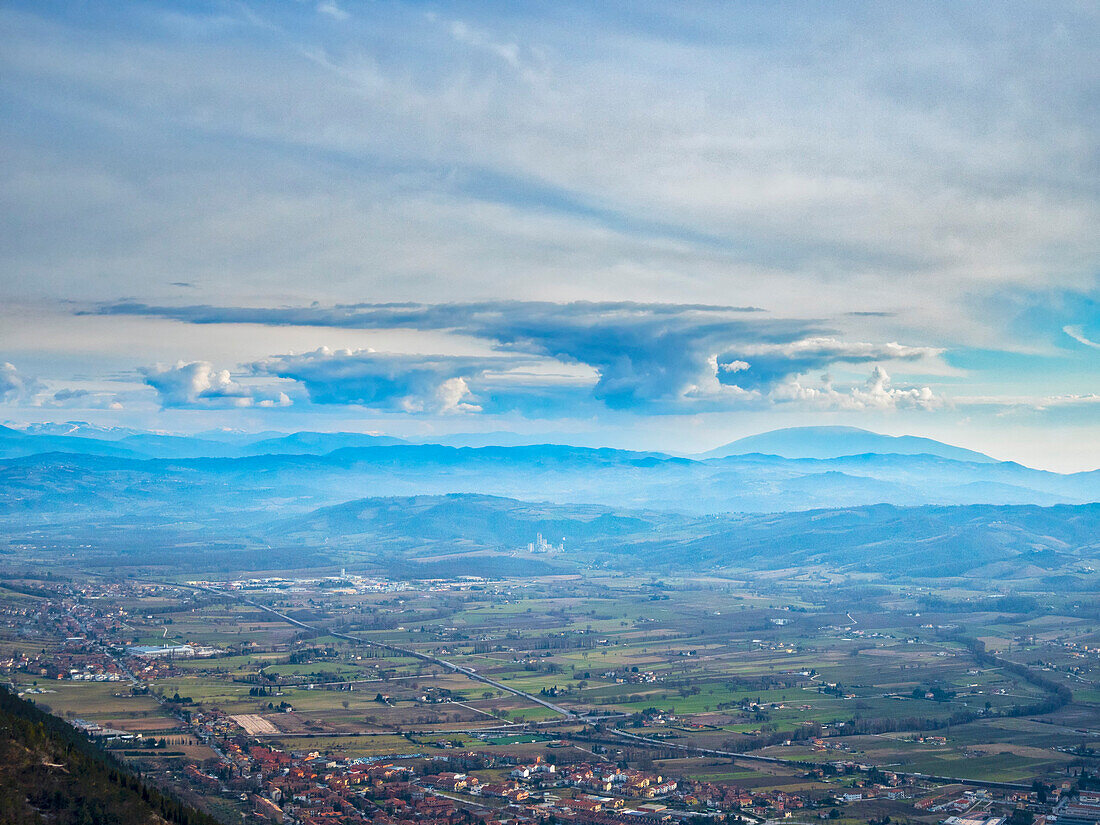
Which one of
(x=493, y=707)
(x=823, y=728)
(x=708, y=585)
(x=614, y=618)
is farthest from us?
(x=708, y=585)

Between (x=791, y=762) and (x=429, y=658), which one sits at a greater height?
(x=791, y=762)

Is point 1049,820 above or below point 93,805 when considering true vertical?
below

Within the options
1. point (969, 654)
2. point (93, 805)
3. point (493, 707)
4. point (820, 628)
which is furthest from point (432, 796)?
point (820, 628)

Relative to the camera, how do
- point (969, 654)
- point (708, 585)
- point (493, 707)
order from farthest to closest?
point (708, 585) → point (969, 654) → point (493, 707)

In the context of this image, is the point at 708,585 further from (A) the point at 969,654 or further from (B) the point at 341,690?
(B) the point at 341,690

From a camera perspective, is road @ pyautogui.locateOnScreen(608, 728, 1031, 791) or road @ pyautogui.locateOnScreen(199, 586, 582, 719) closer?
road @ pyautogui.locateOnScreen(608, 728, 1031, 791)

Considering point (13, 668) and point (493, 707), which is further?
point (13, 668)

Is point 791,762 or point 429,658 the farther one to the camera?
point 429,658

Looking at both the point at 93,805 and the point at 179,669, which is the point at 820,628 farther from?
the point at 93,805

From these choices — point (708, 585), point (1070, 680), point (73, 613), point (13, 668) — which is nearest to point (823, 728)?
point (1070, 680)

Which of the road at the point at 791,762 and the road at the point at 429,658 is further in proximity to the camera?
the road at the point at 429,658
